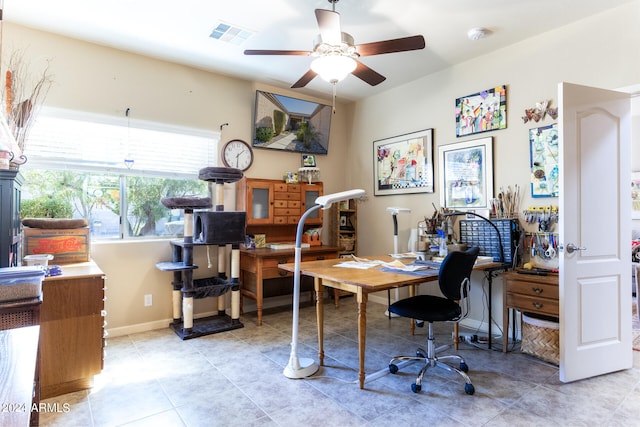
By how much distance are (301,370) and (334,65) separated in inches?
86.4

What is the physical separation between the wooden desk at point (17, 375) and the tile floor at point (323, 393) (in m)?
1.23

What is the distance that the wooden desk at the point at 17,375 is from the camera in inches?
27.1

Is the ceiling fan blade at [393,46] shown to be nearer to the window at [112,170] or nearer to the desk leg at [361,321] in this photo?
the desk leg at [361,321]

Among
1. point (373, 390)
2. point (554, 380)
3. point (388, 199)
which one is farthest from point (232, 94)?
point (554, 380)

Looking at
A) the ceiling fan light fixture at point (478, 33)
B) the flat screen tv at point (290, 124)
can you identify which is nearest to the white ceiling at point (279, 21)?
the ceiling fan light fixture at point (478, 33)

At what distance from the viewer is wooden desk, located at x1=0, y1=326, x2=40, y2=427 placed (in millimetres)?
688

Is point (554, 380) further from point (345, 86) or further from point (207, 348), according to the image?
point (345, 86)

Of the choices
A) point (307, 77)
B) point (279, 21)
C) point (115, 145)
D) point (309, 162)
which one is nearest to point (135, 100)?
point (115, 145)

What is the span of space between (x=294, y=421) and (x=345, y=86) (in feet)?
12.4

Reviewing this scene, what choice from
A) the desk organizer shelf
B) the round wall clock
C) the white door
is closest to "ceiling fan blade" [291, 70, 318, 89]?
the round wall clock

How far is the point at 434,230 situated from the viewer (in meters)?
3.58

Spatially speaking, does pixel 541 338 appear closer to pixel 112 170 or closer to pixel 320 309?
pixel 320 309

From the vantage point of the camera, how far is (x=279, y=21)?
113 inches

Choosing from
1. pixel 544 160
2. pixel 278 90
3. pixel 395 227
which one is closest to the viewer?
pixel 544 160
